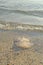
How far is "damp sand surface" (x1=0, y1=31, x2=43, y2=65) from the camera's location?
409cm

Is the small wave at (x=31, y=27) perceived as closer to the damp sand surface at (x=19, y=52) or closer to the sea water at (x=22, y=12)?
the sea water at (x=22, y=12)

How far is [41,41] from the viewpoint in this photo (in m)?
5.36

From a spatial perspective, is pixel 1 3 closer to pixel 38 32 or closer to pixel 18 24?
pixel 18 24

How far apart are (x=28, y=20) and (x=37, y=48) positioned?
128 inches

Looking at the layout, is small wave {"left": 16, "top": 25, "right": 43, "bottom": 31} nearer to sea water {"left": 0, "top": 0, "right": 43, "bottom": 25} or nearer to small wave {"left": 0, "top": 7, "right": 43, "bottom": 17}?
sea water {"left": 0, "top": 0, "right": 43, "bottom": 25}

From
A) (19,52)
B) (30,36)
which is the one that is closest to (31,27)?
(30,36)

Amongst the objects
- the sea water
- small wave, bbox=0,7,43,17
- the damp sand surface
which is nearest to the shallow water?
the damp sand surface

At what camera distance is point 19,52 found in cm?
454

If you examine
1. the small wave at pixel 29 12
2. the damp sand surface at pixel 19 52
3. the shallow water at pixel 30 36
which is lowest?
the small wave at pixel 29 12

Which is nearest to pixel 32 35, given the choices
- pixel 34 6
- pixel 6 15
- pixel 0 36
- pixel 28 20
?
pixel 0 36

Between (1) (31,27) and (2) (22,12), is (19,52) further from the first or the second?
(2) (22,12)

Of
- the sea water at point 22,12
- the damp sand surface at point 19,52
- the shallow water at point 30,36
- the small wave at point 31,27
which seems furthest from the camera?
the sea water at point 22,12

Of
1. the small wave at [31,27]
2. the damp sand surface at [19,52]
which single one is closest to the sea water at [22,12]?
the small wave at [31,27]

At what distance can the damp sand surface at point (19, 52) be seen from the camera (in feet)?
13.4
